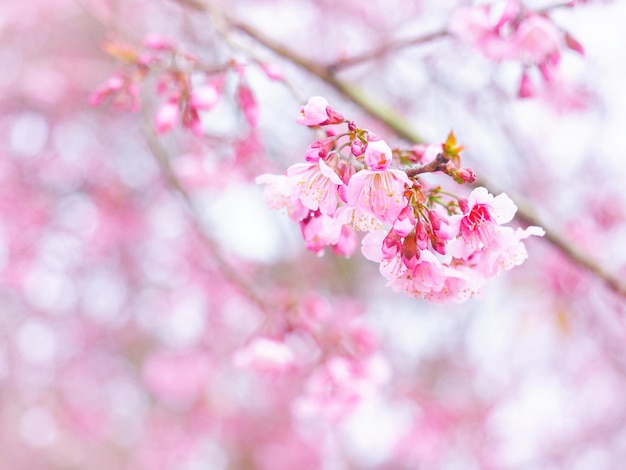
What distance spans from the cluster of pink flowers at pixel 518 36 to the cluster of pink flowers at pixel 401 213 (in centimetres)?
68

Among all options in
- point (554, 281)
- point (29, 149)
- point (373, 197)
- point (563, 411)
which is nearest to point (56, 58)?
point (29, 149)

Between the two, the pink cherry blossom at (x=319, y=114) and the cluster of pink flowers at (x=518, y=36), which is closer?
the pink cherry blossom at (x=319, y=114)

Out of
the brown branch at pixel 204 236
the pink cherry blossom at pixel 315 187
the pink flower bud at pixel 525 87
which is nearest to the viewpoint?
the pink cherry blossom at pixel 315 187

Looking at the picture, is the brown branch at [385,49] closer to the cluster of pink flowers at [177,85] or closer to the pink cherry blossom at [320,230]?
the cluster of pink flowers at [177,85]

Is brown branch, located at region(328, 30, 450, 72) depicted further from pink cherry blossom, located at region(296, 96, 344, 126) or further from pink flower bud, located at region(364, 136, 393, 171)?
pink flower bud, located at region(364, 136, 393, 171)

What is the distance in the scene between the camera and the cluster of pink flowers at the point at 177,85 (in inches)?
65.4

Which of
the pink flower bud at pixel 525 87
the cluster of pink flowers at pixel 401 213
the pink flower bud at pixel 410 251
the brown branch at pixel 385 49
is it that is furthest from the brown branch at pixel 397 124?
the pink flower bud at pixel 410 251

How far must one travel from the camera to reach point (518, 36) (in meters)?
1.68

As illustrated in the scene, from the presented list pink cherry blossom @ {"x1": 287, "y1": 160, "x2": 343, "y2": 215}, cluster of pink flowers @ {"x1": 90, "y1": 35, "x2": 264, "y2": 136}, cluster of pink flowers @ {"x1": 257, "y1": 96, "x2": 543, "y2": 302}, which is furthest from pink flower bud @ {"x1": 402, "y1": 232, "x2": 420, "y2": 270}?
cluster of pink flowers @ {"x1": 90, "y1": 35, "x2": 264, "y2": 136}

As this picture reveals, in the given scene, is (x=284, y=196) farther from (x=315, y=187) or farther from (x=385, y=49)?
(x=385, y=49)

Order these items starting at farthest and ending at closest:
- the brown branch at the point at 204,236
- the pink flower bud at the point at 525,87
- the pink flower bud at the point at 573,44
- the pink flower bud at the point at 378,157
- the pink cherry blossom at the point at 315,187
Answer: the brown branch at the point at 204,236
the pink flower bud at the point at 525,87
the pink flower bud at the point at 573,44
the pink cherry blossom at the point at 315,187
the pink flower bud at the point at 378,157

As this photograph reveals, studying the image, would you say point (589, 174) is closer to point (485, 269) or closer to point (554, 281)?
point (554, 281)

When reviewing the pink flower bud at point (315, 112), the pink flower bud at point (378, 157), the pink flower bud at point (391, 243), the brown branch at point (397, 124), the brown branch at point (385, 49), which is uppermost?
the pink flower bud at point (378, 157)

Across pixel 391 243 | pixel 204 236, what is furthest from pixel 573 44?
pixel 204 236
